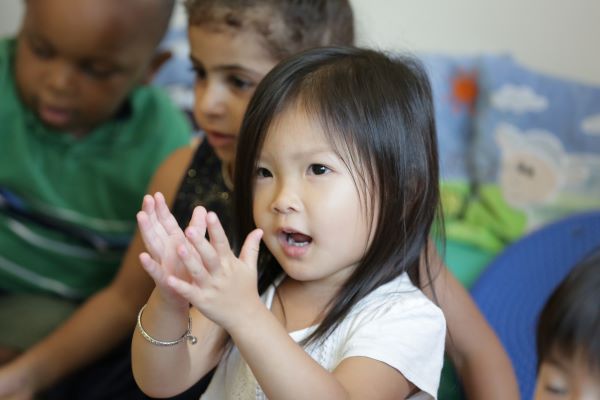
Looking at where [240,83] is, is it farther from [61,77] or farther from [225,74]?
[61,77]

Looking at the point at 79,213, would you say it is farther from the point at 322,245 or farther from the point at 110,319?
the point at 322,245

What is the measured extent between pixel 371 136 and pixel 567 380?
28cm

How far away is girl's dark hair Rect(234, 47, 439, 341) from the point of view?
79 centimetres

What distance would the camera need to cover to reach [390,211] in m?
0.82

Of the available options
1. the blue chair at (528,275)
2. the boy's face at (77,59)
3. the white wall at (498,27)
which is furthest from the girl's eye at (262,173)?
the white wall at (498,27)

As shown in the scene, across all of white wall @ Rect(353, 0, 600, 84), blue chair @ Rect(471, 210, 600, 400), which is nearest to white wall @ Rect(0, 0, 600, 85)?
white wall @ Rect(353, 0, 600, 84)

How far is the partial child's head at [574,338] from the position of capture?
2.21 feet

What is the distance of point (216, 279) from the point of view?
26.0 inches

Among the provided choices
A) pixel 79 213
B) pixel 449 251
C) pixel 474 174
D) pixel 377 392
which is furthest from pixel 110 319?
pixel 474 174

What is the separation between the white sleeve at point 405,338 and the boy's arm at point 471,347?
6.2 inches

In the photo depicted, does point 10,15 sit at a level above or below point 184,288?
→ below

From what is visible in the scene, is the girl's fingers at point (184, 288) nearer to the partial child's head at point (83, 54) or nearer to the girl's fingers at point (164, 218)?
the girl's fingers at point (164, 218)

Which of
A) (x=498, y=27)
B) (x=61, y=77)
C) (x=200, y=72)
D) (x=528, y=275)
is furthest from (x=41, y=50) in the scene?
(x=498, y=27)

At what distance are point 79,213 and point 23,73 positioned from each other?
250 mm
